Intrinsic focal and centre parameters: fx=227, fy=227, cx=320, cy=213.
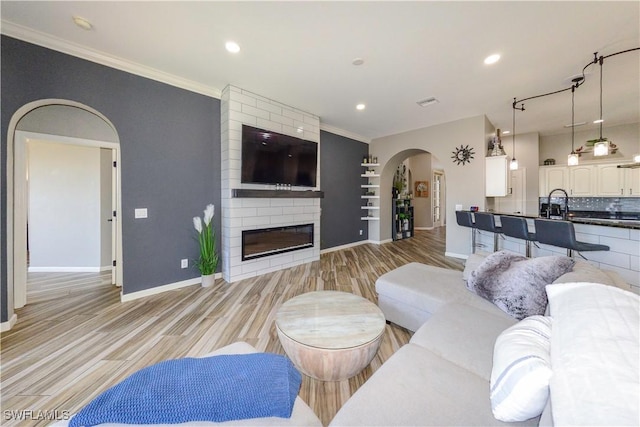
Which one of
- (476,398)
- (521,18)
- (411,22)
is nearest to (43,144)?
(411,22)

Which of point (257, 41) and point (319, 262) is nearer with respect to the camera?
point (257, 41)

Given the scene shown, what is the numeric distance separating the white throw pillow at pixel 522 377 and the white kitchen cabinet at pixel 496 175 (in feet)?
13.9

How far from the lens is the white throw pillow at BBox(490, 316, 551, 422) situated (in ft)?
2.31

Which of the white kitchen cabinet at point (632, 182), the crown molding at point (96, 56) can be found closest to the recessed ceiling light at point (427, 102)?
the crown molding at point (96, 56)

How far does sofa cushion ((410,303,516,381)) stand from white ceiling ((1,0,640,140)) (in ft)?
7.91

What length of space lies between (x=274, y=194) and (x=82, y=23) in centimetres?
258

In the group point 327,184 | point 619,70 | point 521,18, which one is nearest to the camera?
point 521,18

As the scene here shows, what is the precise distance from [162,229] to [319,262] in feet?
8.62

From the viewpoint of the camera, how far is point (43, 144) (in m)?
3.56

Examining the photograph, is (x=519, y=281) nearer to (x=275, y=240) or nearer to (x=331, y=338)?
(x=331, y=338)

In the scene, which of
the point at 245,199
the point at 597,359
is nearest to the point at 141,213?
the point at 245,199

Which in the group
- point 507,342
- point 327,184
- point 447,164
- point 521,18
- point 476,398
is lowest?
point 476,398

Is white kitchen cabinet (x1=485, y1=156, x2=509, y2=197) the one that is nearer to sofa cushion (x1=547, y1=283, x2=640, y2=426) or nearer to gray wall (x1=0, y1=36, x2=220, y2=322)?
sofa cushion (x1=547, y1=283, x2=640, y2=426)

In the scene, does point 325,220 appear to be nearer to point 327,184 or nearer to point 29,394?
point 327,184
